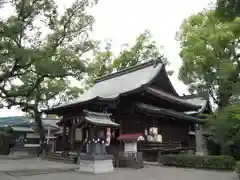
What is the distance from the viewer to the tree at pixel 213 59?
15.5 m

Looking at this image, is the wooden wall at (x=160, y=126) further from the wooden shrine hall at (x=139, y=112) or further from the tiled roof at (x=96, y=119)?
the tiled roof at (x=96, y=119)

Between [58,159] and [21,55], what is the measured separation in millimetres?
8482

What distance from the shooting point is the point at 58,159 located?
1791 centimetres

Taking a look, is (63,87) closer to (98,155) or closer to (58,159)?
(58,159)

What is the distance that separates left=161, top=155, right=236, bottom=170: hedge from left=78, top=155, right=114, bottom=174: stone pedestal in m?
4.41

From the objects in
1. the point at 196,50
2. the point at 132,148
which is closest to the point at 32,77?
the point at 132,148

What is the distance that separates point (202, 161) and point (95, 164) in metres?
6.43

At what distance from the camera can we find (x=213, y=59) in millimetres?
18906

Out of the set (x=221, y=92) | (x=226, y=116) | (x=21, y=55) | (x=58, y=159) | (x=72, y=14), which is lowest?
(x=58, y=159)

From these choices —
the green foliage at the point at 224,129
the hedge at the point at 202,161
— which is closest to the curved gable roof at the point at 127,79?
the green foliage at the point at 224,129

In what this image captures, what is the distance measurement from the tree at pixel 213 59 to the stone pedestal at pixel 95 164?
8.66 m

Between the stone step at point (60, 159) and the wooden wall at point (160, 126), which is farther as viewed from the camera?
the wooden wall at point (160, 126)

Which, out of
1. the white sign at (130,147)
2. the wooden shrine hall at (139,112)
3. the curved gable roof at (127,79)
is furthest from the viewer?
the curved gable roof at (127,79)

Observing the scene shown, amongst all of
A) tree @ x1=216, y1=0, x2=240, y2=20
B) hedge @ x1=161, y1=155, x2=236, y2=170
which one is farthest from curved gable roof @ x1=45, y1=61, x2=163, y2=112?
tree @ x1=216, y1=0, x2=240, y2=20
